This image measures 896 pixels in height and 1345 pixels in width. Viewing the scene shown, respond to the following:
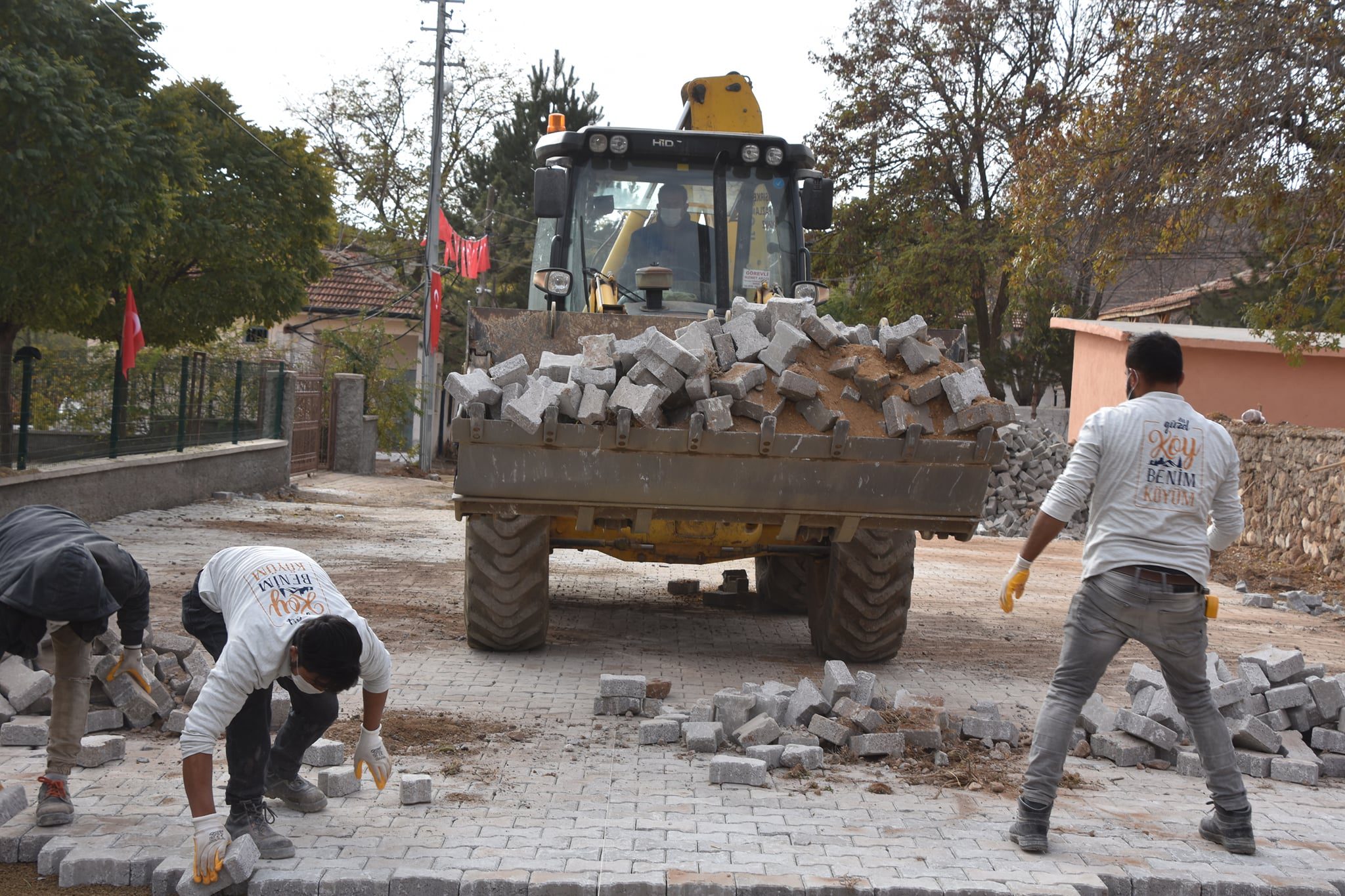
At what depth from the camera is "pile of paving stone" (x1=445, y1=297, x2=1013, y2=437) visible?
6.92 meters

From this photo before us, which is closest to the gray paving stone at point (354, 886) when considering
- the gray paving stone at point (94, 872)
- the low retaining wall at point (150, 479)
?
the gray paving stone at point (94, 872)

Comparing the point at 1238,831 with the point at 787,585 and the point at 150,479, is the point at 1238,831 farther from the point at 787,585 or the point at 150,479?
the point at 150,479

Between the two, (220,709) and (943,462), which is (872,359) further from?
(220,709)

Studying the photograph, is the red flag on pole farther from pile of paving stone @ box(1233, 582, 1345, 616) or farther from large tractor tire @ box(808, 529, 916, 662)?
pile of paving stone @ box(1233, 582, 1345, 616)

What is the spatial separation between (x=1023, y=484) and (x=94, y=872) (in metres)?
19.3

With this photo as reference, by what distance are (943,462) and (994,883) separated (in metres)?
2.96

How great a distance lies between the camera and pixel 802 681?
20.7ft

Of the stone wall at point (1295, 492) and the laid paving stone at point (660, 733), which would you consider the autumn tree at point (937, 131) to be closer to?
the stone wall at point (1295, 492)

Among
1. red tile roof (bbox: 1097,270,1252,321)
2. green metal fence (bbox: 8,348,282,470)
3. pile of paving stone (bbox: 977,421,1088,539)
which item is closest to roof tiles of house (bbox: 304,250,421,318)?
green metal fence (bbox: 8,348,282,470)

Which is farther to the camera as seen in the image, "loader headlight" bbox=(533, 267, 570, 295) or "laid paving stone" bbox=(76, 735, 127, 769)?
"loader headlight" bbox=(533, 267, 570, 295)

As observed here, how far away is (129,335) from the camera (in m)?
15.1

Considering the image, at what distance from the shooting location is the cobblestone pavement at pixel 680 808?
4.52 metres

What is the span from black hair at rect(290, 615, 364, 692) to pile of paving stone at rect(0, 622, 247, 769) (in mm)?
1796

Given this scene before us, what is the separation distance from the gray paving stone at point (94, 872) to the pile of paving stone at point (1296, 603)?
470 inches
